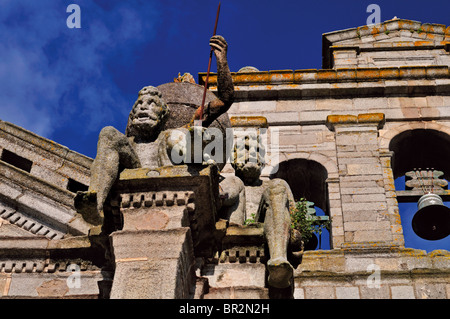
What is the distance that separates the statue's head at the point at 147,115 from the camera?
11.8 metres

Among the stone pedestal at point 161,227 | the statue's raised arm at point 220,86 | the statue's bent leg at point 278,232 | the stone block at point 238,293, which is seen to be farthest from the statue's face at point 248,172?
the stone block at point 238,293

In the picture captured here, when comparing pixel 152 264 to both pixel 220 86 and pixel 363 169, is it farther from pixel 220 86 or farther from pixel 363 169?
pixel 363 169

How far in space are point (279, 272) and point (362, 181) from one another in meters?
9.03

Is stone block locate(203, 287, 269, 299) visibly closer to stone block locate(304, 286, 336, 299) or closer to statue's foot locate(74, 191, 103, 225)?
statue's foot locate(74, 191, 103, 225)

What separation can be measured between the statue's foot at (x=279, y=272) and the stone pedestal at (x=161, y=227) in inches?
33.9

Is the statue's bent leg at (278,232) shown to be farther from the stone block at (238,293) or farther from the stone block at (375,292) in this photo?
the stone block at (375,292)

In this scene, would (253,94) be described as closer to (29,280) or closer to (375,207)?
(375,207)

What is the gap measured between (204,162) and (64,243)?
78.8 inches

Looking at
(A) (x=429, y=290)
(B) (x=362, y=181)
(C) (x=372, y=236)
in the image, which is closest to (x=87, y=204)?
(A) (x=429, y=290)

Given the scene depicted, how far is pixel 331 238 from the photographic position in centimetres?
1791

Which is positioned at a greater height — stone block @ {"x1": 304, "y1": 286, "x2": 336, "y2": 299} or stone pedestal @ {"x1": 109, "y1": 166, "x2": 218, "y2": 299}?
stone block @ {"x1": 304, "y1": 286, "x2": 336, "y2": 299}

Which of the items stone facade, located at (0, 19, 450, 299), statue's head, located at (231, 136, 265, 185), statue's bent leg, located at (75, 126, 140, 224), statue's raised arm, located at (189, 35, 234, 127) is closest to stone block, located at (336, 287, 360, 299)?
stone facade, located at (0, 19, 450, 299)

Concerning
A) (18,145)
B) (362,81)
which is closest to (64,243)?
(18,145)

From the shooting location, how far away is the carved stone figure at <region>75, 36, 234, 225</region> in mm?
10344
